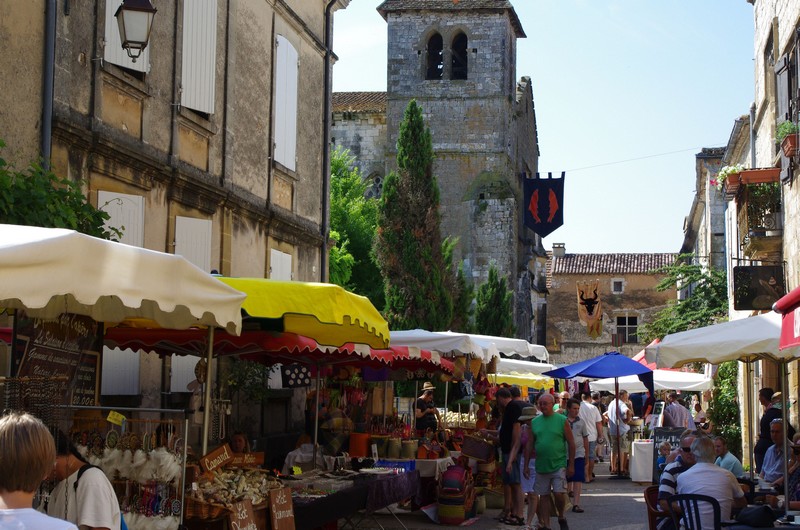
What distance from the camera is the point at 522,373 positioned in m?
26.9

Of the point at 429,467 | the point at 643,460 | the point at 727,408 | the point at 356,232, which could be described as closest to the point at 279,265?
the point at 429,467

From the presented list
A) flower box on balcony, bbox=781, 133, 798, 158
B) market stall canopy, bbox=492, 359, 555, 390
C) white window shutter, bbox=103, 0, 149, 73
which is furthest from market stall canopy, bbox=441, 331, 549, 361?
white window shutter, bbox=103, 0, 149, 73

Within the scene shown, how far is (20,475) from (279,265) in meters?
15.5

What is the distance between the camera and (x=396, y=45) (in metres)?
47.8

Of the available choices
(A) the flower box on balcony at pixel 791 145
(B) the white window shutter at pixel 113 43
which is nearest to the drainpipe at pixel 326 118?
(B) the white window shutter at pixel 113 43

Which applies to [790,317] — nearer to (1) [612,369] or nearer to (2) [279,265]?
(2) [279,265]

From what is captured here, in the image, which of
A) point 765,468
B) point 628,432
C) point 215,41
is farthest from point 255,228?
point 628,432

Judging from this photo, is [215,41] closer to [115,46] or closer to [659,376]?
[115,46]

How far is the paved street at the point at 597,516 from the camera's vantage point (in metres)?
14.1

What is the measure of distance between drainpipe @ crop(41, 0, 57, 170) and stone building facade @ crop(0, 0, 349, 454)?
0.01 m

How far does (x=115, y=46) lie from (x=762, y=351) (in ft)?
26.0

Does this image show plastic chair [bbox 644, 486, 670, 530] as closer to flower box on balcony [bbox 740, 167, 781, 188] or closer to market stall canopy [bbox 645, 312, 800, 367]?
market stall canopy [bbox 645, 312, 800, 367]

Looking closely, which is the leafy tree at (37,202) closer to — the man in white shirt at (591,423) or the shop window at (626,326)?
the man in white shirt at (591,423)

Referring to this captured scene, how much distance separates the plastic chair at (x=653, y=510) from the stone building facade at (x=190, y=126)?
6420mm
